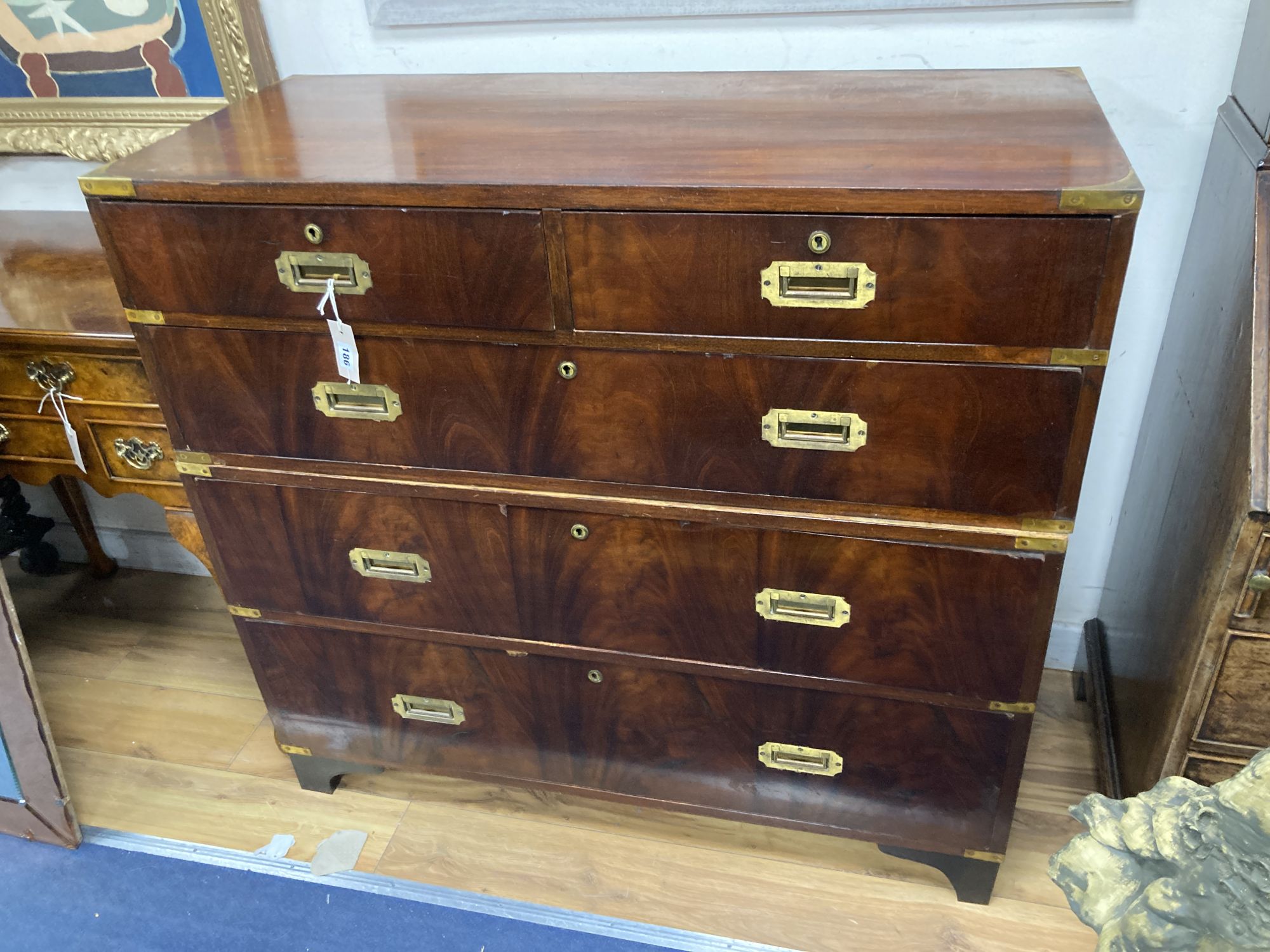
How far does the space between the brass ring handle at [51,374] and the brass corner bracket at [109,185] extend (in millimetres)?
481

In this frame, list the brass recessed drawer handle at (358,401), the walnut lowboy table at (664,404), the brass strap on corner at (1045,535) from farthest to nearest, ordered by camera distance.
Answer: the brass recessed drawer handle at (358,401), the brass strap on corner at (1045,535), the walnut lowboy table at (664,404)

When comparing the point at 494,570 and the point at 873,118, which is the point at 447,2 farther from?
the point at 494,570

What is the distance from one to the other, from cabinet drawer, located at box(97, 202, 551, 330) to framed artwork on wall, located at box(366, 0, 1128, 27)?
1.91 feet

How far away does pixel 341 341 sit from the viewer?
1.24m

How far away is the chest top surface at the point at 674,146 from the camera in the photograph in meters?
1.02

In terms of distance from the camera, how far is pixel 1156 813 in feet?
2.12

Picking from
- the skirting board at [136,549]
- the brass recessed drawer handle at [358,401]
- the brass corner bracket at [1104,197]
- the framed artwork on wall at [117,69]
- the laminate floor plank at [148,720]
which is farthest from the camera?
the skirting board at [136,549]

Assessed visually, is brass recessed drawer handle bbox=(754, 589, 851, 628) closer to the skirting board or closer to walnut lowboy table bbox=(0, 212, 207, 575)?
walnut lowboy table bbox=(0, 212, 207, 575)

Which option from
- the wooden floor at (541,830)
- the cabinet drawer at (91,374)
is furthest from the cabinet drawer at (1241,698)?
the cabinet drawer at (91,374)

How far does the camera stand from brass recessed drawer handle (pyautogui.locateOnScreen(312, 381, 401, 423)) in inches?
50.6

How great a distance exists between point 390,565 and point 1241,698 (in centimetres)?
115

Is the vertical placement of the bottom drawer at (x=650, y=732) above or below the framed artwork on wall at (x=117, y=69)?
below

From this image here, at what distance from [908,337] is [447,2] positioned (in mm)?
954

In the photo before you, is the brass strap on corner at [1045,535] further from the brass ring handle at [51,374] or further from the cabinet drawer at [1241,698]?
the brass ring handle at [51,374]
